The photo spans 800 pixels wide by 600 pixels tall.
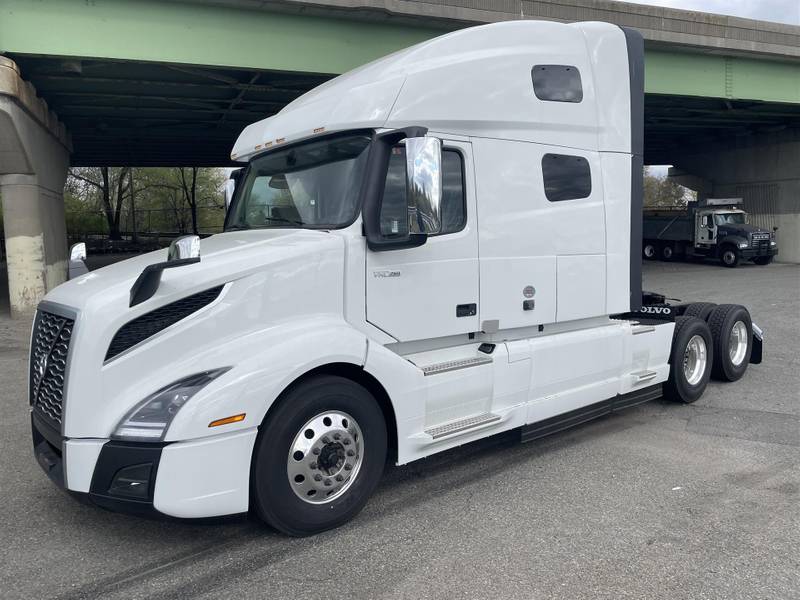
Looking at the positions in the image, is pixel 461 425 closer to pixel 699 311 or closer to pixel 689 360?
pixel 689 360

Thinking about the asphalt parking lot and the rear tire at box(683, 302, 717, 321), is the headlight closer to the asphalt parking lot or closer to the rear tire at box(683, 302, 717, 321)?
the asphalt parking lot

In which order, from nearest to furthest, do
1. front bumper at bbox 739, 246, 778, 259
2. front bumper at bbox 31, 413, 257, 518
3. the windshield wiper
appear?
front bumper at bbox 31, 413, 257, 518 < the windshield wiper < front bumper at bbox 739, 246, 778, 259

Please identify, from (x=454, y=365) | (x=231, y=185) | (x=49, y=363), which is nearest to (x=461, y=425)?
(x=454, y=365)

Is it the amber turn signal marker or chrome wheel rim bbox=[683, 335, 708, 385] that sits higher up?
the amber turn signal marker

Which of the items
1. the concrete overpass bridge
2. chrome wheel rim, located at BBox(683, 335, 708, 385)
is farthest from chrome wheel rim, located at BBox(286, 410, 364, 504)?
the concrete overpass bridge

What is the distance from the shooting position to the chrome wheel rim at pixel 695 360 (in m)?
7.00

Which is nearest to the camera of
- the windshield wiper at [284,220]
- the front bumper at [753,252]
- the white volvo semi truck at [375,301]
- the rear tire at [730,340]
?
the white volvo semi truck at [375,301]

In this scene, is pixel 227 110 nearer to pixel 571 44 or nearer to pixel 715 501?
pixel 571 44

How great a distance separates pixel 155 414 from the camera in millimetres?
3451

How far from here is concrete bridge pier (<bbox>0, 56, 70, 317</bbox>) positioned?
12.6 metres

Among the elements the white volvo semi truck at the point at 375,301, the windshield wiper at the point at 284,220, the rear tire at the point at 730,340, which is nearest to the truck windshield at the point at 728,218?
the rear tire at the point at 730,340

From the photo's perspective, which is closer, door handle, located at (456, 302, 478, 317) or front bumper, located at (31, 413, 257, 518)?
front bumper, located at (31, 413, 257, 518)

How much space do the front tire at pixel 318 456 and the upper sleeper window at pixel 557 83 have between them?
2890mm

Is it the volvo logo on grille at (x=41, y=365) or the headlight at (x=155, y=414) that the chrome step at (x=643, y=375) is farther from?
the volvo logo on grille at (x=41, y=365)
